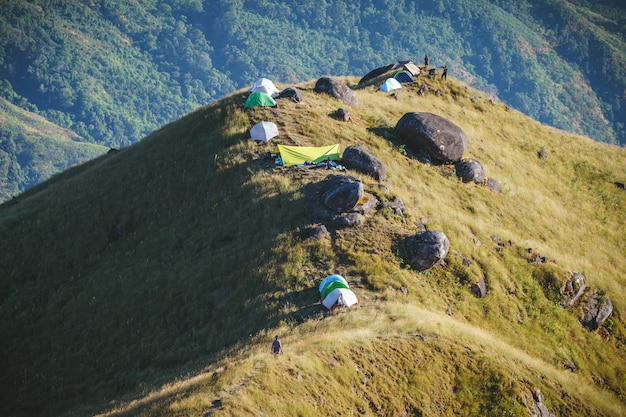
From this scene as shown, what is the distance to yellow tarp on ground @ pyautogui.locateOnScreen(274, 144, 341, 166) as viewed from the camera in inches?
1954

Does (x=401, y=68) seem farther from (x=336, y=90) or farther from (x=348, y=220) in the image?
(x=348, y=220)

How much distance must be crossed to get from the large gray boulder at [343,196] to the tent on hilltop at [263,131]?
434 inches

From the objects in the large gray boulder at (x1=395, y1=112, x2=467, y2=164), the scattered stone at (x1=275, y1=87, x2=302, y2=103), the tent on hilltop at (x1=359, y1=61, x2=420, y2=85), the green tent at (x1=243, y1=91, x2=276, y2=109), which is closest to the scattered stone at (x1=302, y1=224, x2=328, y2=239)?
the large gray boulder at (x1=395, y1=112, x2=467, y2=164)

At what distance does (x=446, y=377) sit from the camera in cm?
3266

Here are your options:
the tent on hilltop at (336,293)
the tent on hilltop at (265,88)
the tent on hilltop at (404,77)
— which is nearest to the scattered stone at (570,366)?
the tent on hilltop at (336,293)

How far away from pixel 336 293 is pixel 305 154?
698 inches

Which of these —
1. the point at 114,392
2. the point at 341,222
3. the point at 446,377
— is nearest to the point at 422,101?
the point at 341,222

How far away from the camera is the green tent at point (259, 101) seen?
186 feet

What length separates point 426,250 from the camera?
136 ft

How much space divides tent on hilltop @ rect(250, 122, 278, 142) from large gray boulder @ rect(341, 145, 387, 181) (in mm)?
7626

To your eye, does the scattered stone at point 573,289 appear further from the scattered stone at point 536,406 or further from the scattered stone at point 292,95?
the scattered stone at point 292,95

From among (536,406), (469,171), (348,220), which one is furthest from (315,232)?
(469,171)

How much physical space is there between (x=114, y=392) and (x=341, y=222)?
20.3m

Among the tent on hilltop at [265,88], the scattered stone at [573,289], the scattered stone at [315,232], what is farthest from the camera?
the tent on hilltop at [265,88]
